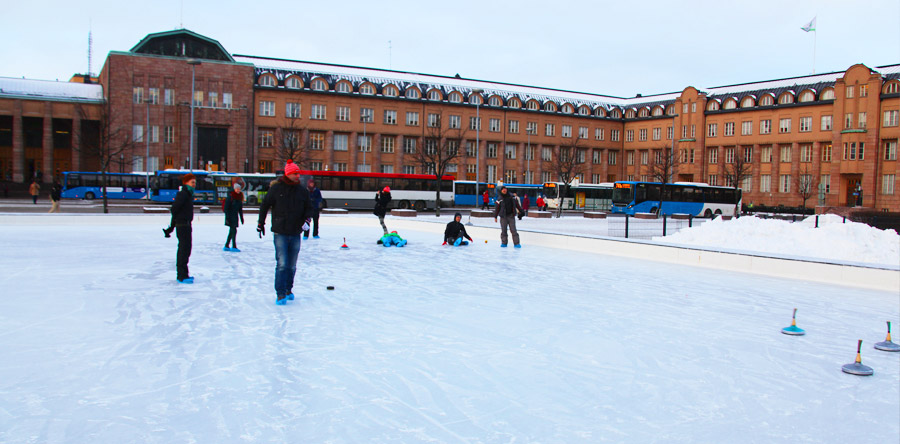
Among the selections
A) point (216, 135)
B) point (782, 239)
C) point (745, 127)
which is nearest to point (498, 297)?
point (782, 239)

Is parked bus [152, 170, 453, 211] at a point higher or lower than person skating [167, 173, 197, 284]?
higher

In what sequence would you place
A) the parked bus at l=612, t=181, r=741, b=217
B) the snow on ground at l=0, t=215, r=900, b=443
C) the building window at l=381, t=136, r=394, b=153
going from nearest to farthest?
the snow on ground at l=0, t=215, r=900, b=443 < the parked bus at l=612, t=181, r=741, b=217 < the building window at l=381, t=136, r=394, b=153

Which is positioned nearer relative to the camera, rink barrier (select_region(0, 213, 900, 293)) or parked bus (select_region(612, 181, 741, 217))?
rink barrier (select_region(0, 213, 900, 293))

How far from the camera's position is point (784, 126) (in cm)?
6206

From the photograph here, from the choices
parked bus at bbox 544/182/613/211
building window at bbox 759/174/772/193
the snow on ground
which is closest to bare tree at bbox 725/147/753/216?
building window at bbox 759/174/772/193

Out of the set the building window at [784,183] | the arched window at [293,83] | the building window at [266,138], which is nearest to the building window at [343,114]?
the arched window at [293,83]

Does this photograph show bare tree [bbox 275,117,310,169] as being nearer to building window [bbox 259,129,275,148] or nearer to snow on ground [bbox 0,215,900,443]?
building window [bbox 259,129,275,148]

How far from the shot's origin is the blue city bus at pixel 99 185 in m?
49.3

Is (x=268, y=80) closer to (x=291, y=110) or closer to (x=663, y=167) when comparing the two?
(x=291, y=110)

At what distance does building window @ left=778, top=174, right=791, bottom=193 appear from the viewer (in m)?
61.3

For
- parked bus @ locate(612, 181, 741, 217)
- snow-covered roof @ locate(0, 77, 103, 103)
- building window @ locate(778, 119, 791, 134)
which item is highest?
snow-covered roof @ locate(0, 77, 103, 103)

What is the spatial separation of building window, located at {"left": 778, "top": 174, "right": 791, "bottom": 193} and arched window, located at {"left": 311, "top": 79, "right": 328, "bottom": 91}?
4843 cm

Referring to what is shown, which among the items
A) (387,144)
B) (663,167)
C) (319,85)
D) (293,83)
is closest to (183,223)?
(663,167)

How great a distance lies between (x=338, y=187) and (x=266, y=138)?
68.7 ft
